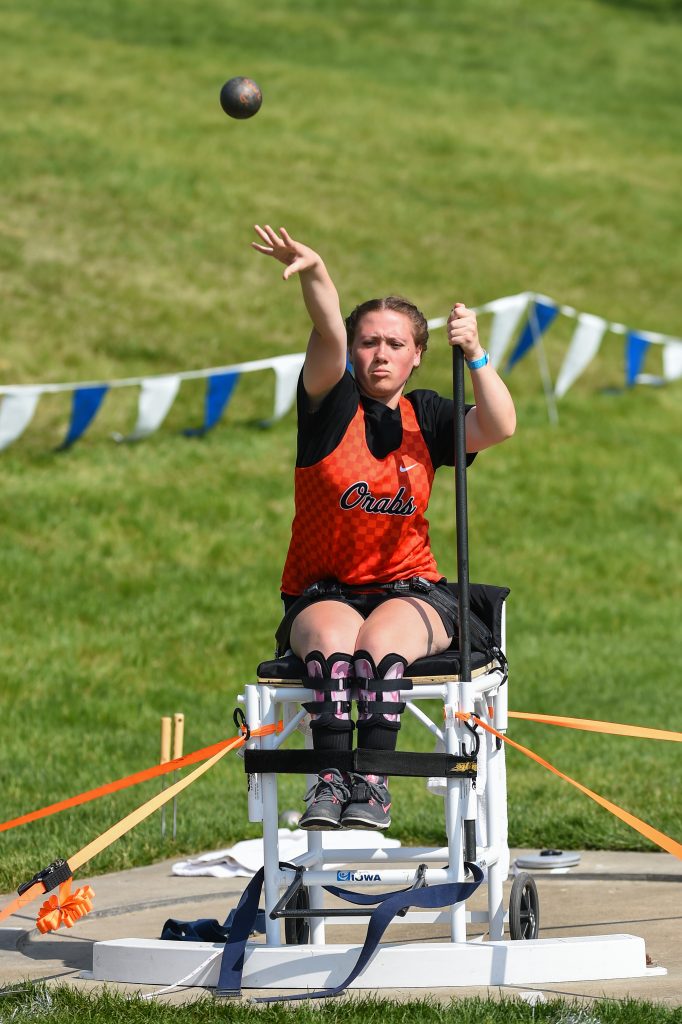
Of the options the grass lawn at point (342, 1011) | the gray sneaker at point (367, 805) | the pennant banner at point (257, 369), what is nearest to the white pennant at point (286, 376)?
the pennant banner at point (257, 369)

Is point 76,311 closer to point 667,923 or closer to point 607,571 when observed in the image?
point 607,571

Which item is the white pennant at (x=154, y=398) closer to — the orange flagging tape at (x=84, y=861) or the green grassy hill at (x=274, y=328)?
the green grassy hill at (x=274, y=328)

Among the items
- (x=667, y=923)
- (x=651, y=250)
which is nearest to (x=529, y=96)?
(x=651, y=250)

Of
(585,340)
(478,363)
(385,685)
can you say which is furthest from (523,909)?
(585,340)

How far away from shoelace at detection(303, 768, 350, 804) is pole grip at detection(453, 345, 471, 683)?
1.60 ft

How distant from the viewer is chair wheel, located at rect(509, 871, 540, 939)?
4770 mm

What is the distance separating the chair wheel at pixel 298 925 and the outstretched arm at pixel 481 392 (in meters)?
1.63

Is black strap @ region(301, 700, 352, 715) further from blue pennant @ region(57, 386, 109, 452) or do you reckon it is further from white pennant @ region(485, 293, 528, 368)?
white pennant @ region(485, 293, 528, 368)

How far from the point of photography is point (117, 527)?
13.3 meters

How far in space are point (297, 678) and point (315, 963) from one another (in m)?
0.85

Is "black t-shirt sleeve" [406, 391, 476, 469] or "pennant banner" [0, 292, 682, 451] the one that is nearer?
"black t-shirt sleeve" [406, 391, 476, 469]

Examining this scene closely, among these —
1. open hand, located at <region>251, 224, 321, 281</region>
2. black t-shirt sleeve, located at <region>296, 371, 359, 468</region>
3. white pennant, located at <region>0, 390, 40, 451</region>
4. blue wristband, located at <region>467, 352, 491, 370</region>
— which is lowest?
black t-shirt sleeve, located at <region>296, 371, 359, 468</region>

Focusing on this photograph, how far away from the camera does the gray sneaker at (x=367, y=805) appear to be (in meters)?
4.33

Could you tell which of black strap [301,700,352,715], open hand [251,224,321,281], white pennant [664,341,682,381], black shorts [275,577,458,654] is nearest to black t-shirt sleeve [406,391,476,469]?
black shorts [275,577,458,654]
